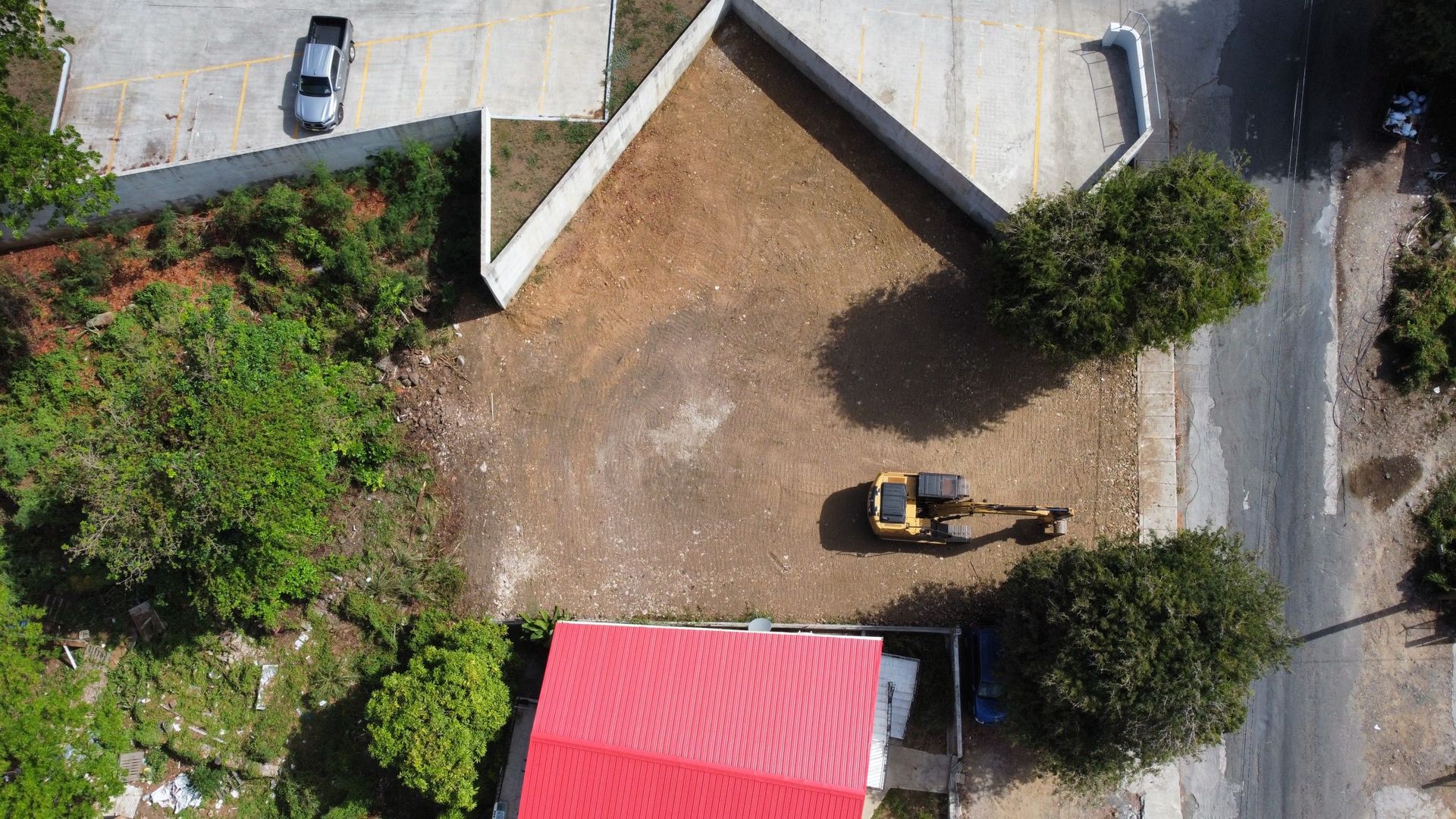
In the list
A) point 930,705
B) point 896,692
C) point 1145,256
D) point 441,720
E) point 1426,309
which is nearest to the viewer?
point 1145,256

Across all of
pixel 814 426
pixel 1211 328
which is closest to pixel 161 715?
pixel 814 426

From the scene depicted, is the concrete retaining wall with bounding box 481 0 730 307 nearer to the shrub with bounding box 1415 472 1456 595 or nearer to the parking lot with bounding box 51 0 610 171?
the parking lot with bounding box 51 0 610 171

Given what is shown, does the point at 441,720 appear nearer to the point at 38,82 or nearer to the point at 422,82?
the point at 422,82

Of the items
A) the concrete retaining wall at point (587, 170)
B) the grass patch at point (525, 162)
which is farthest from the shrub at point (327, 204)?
the grass patch at point (525, 162)

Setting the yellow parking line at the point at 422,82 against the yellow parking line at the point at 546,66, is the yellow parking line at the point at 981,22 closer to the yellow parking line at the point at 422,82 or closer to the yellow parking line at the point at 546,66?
the yellow parking line at the point at 546,66

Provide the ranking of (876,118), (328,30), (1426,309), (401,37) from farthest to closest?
(401,37), (876,118), (328,30), (1426,309)

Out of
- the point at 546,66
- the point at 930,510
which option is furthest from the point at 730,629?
the point at 546,66
